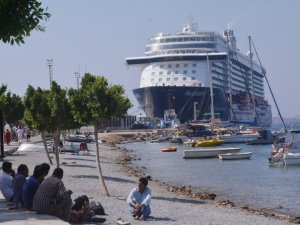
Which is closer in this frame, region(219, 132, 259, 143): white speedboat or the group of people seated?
the group of people seated

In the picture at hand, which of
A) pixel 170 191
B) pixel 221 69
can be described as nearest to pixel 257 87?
pixel 221 69

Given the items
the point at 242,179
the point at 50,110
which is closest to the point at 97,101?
the point at 50,110

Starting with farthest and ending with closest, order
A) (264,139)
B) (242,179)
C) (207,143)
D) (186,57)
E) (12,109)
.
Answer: (186,57), (264,139), (207,143), (12,109), (242,179)

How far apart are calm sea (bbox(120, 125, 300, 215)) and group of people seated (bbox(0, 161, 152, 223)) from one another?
788 cm

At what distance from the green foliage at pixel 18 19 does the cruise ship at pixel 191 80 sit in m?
90.9

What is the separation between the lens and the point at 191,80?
104 metres

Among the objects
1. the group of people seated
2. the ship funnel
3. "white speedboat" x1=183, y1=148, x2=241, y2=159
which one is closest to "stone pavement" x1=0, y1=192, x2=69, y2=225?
the group of people seated

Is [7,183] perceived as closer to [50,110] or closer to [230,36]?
[50,110]

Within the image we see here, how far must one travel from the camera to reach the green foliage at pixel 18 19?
9.64m

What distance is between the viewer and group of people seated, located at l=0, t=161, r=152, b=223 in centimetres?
1099

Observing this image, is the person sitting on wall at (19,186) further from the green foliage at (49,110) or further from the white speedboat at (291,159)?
the white speedboat at (291,159)

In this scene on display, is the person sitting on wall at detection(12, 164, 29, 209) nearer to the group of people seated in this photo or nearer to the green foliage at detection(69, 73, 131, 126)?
the group of people seated

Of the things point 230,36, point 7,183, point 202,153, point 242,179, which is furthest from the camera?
point 230,36

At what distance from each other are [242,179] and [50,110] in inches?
503
